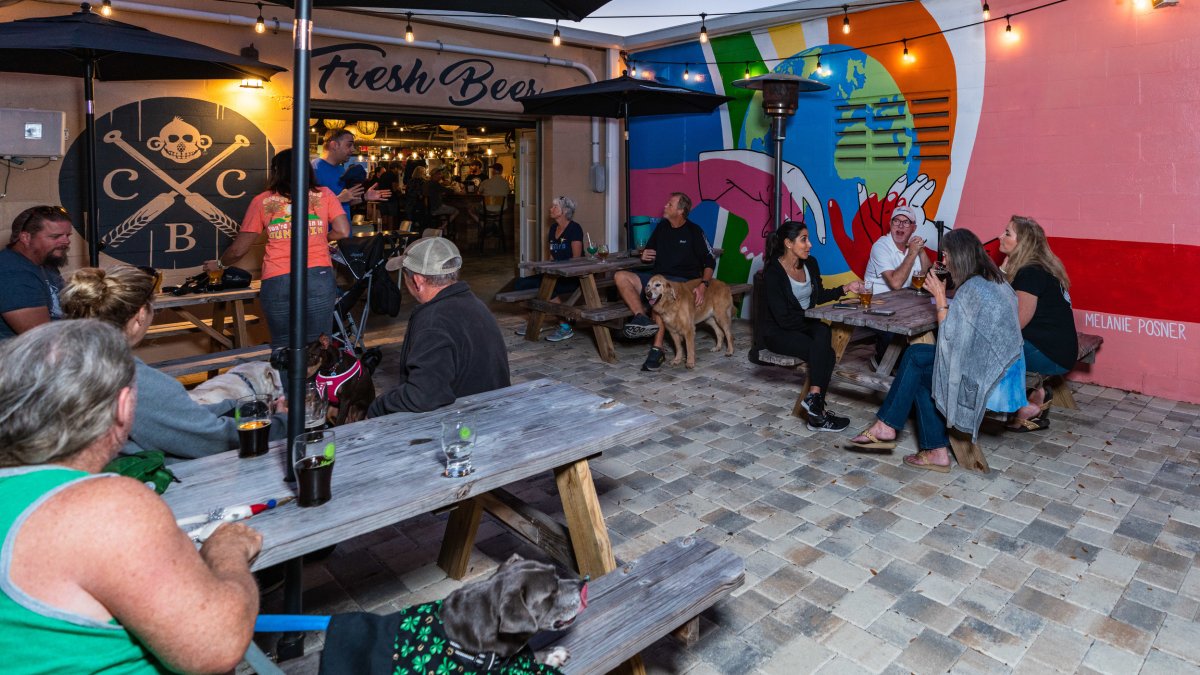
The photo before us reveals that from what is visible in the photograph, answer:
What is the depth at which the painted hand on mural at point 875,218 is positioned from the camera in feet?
22.2

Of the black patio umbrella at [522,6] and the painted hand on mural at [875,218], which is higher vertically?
the black patio umbrella at [522,6]

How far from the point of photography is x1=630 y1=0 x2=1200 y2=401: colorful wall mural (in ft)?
18.0

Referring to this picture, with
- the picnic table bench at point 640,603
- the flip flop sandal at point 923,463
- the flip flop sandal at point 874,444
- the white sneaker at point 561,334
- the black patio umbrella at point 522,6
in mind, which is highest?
the black patio umbrella at point 522,6

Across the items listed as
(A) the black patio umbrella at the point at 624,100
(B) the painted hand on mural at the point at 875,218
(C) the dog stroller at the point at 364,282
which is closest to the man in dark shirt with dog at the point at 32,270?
(C) the dog stroller at the point at 364,282

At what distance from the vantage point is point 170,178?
6430 mm

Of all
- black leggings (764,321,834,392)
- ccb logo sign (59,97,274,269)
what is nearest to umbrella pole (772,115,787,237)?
black leggings (764,321,834,392)

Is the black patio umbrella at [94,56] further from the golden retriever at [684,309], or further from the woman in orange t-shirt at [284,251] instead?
the golden retriever at [684,309]

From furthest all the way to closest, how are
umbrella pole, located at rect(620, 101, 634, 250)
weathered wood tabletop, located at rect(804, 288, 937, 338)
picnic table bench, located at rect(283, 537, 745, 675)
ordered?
umbrella pole, located at rect(620, 101, 634, 250), weathered wood tabletop, located at rect(804, 288, 937, 338), picnic table bench, located at rect(283, 537, 745, 675)

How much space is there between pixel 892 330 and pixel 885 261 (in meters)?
1.81

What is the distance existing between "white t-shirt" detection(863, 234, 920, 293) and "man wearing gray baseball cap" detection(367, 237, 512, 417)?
3801 millimetres

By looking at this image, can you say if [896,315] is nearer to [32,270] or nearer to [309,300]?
[309,300]

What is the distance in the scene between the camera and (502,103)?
28.5 feet

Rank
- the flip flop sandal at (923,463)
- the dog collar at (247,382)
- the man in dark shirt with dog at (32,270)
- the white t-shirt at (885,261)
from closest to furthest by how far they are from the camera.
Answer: the dog collar at (247,382), the man in dark shirt with dog at (32,270), the flip flop sandal at (923,463), the white t-shirt at (885,261)

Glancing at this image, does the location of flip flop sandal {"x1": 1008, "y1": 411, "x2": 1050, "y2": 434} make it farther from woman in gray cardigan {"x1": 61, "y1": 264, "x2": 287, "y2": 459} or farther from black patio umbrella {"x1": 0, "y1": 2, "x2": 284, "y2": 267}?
black patio umbrella {"x1": 0, "y1": 2, "x2": 284, "y2": 267}
